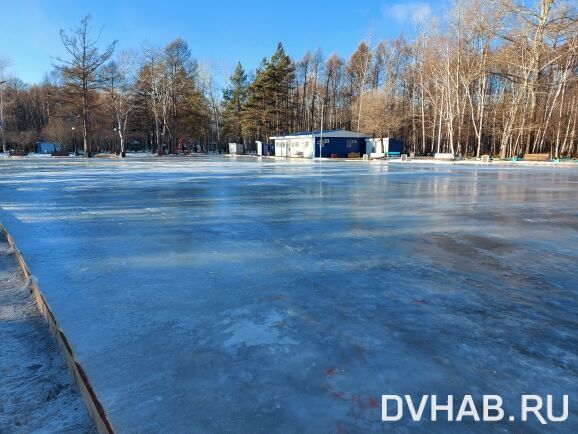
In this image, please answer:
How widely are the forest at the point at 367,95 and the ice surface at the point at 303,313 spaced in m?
36.0

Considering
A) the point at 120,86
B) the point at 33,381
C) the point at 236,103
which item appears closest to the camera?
the point at 33,381

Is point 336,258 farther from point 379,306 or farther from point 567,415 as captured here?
point 567,415

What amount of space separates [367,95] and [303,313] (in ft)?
177

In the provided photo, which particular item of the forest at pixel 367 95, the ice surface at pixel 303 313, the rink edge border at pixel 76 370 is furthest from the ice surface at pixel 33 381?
the forest at pixel 367 95

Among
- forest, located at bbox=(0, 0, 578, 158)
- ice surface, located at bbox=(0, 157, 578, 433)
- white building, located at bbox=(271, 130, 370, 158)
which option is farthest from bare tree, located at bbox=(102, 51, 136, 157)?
ice surface, located at bbox=(0, 157, 578, 433)

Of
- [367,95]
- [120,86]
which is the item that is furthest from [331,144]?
[120,86]

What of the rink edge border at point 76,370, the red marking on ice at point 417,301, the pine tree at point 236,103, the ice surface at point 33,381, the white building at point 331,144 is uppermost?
the pine tree at point 236,103

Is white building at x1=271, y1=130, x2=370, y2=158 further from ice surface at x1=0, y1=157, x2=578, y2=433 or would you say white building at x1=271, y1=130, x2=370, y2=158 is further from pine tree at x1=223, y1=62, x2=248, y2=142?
ice surface at x1=0, y1=157, x2=578, y2=433

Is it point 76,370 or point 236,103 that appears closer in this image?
point 76,370

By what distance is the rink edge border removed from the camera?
1.83 metres

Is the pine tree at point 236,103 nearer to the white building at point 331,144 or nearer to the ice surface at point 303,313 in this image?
the white building at point 331,144

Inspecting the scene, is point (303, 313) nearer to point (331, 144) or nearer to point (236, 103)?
point (331, 144)

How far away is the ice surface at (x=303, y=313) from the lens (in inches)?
79.0

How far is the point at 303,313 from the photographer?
3.07 m
